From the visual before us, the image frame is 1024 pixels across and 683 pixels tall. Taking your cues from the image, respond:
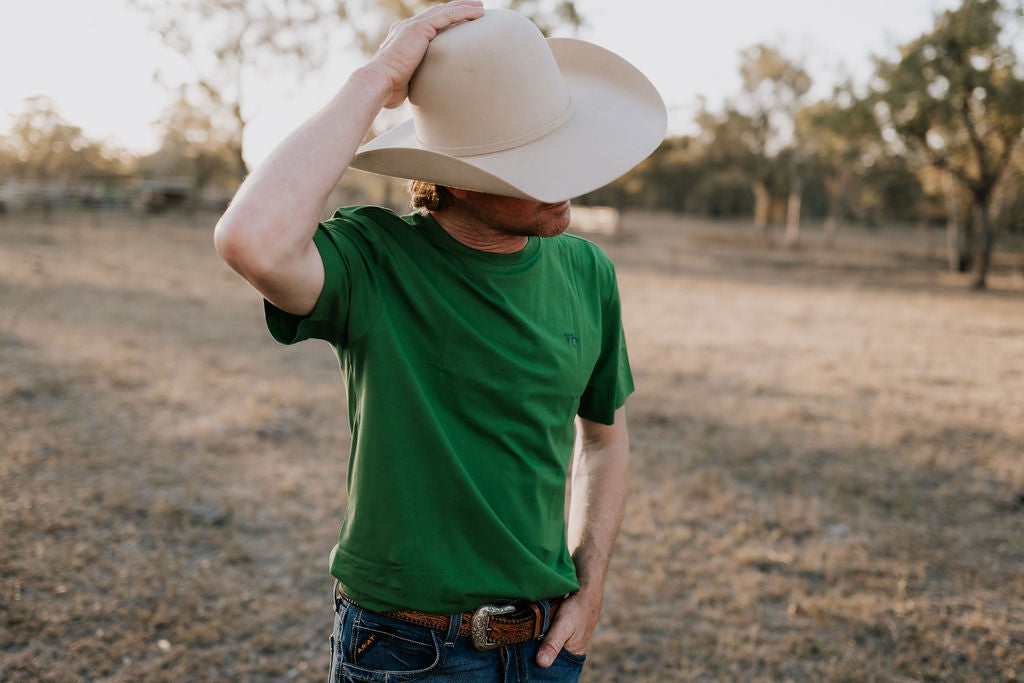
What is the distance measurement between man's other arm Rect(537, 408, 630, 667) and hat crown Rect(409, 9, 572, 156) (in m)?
0.87

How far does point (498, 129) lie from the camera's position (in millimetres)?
1471

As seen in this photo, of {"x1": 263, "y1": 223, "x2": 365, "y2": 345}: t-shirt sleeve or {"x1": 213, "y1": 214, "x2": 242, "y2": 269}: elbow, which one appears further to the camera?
{"x1": 263, "y1": 223, "x2": 365, "y2": 345}: t-shirt sleeve

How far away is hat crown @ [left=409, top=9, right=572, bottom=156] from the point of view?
144 cm

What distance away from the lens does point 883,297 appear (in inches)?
720

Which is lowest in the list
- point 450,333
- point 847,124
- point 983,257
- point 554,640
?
point 554,640

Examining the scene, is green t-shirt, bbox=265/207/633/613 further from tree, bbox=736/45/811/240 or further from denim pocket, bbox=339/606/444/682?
tree, bbox=736/45/811/240

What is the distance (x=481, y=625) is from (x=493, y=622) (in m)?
0.03

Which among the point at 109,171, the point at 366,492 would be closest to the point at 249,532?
the point at 366,492

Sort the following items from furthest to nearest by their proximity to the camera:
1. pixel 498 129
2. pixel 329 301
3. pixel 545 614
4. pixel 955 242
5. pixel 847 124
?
pixel 955 242
pixel 847 124
pixel 545 614
pixel 498 129
pixel 329 301

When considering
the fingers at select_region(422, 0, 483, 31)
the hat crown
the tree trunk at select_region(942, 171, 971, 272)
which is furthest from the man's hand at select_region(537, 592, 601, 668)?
the tree trunk at select_region(942, 171, 971, 272)

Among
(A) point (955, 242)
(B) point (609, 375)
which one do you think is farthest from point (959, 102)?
(B) point (609, 375)

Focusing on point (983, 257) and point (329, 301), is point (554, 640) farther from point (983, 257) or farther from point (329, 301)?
point (983, 257)

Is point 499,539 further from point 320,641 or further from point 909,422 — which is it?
point 909,422

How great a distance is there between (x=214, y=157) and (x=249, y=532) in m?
48.8
